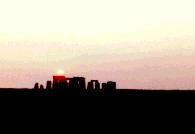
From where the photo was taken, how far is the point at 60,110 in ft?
30.0

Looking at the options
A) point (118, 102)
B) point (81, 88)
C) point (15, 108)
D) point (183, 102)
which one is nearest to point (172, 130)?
point (183, 102)

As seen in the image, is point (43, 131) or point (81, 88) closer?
point (43, 131)

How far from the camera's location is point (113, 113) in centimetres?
938

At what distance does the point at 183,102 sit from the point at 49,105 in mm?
2458

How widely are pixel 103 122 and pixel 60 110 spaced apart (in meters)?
0.86

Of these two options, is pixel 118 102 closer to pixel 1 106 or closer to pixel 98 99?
pixel 98 99

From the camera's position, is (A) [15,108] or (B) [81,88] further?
(B) [81,88]

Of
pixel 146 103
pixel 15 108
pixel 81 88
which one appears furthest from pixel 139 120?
pixel 15 108

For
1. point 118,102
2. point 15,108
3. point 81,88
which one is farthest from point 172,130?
point 15,108

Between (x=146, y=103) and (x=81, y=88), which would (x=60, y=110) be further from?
(x=146, y=103)

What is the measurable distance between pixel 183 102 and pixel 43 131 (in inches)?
103

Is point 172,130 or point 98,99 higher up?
point 98,99

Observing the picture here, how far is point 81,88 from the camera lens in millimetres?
9789

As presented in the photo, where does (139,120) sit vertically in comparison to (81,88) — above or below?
below
